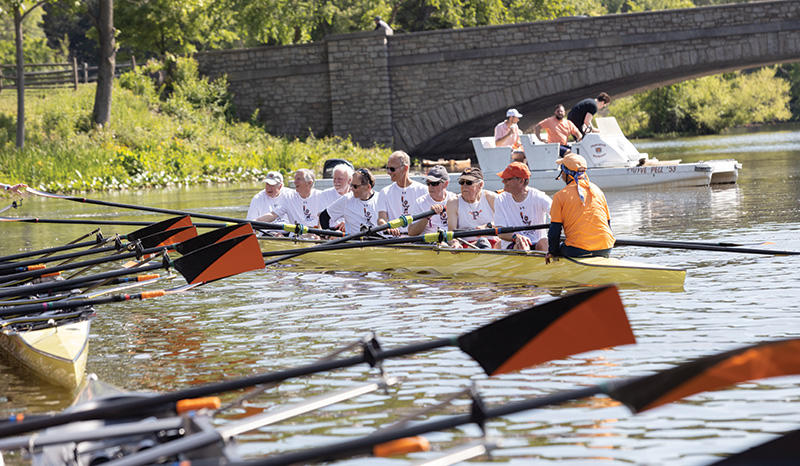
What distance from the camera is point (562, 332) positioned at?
367 cm

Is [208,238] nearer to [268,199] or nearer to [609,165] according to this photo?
[268,199]

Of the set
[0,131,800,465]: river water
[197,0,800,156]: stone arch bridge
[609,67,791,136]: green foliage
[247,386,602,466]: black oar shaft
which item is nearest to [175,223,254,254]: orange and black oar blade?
[0,131,800,465]: river water

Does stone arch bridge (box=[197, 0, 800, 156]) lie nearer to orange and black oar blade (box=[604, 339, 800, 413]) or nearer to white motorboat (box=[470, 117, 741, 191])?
white motorboat (box=[470, 117, 741, 191])

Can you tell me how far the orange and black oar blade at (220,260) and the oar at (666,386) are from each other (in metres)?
3.88

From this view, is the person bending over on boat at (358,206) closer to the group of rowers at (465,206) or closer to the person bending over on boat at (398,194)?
the group of rowers at (465,206)

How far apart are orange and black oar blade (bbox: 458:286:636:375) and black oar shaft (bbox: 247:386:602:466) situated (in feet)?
1.65

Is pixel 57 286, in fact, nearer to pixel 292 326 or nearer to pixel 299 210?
pixel 292 326

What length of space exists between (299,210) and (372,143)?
1964 centimetres

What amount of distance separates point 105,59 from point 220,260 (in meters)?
20.7

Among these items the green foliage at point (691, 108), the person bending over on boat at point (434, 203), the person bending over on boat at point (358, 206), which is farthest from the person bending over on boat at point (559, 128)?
the green foliage at point (691, 108)

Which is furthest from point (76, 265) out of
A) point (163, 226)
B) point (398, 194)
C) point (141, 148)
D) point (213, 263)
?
point (141, 148)

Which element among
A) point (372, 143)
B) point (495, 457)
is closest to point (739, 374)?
point (495, 457)

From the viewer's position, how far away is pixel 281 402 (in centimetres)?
531

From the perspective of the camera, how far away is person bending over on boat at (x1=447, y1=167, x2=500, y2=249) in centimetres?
949
